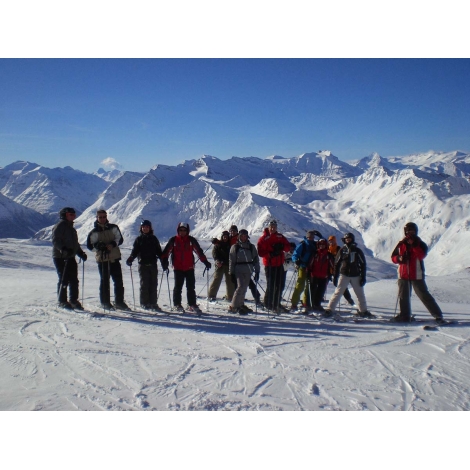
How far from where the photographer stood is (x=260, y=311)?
989cm

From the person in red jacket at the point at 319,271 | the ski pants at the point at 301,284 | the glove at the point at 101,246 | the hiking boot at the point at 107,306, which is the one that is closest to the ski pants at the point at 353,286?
the person in red jacket at the point at 319,271

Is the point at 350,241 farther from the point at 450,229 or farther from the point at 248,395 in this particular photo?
the point at 450,229

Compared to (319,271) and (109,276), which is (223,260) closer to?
(319,271)

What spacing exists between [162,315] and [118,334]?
1.88m

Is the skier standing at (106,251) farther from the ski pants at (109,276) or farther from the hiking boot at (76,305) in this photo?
the hiking boot at (76,305)

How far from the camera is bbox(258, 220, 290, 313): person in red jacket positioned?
934 centimetres

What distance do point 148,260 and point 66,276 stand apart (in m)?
1.93

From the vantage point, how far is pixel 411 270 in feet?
27.6

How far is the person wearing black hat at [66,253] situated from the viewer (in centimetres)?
872

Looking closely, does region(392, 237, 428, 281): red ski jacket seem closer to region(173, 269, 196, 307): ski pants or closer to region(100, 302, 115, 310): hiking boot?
region(173, 269, 196, 307): ski pants

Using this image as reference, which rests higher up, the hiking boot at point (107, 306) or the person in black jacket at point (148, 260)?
the person in black jacket at point (148, 260)

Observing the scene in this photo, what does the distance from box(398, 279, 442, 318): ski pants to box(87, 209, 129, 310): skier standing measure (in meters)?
6.50

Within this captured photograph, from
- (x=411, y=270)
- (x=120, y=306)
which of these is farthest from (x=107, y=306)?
(x=411, y=270)

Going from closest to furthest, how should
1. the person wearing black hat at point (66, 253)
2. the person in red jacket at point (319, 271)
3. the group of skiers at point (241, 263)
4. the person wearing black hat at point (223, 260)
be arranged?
the group of skiers at point (241, 263) → the person wearing black hat at point (66, 253) → the person in red jacket at point (319, 271) → the person wearing black hat at point (223, 260)
